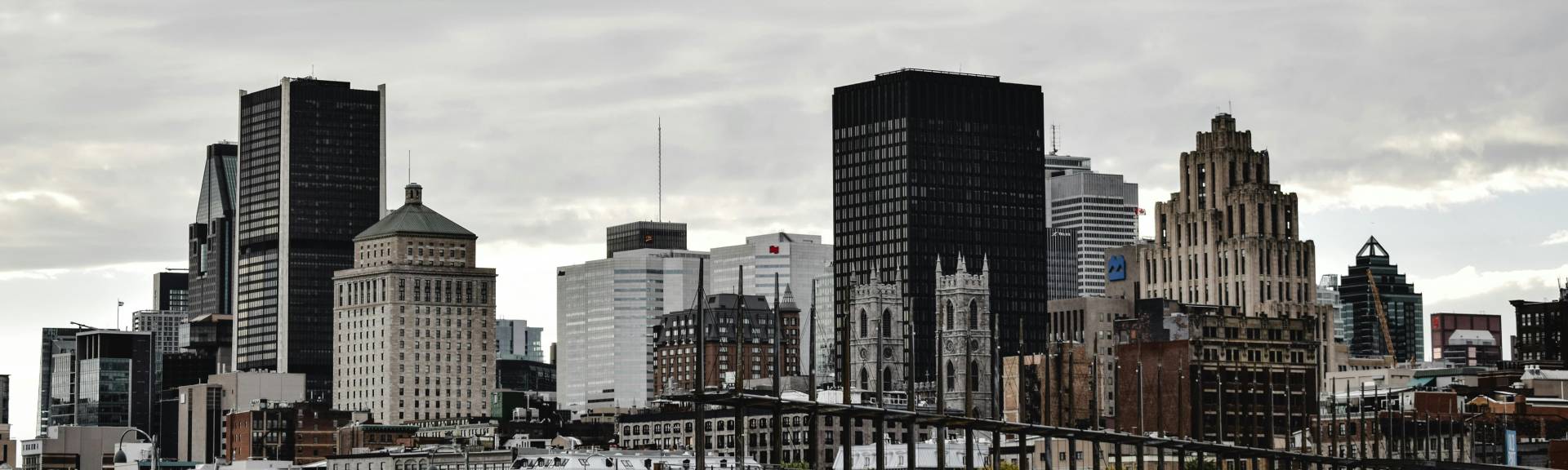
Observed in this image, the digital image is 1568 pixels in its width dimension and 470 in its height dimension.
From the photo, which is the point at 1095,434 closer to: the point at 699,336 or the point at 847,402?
the point at 847,402

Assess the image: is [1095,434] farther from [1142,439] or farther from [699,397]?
[699,397]

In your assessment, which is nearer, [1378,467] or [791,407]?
[791,407]

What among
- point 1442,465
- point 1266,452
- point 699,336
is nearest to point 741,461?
point 699,336

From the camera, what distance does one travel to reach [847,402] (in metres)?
124

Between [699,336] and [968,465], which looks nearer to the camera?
[699,336]

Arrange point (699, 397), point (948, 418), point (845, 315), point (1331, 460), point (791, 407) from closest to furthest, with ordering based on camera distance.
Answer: point (699, 397), point (791, 407), point (948, 418), point (845, 315), point (1331, 460)

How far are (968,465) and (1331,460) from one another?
54646 mm

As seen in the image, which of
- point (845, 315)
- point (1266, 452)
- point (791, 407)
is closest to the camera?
point (791, 407)

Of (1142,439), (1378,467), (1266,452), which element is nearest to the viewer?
(1142,439)

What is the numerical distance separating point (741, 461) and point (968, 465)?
52.1 feet

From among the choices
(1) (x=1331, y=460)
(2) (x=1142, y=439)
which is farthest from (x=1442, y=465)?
(2) (x=1142, y=439)

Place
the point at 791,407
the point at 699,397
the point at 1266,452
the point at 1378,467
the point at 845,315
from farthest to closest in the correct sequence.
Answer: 1. the point at 1378,467
2. the point at 1266,452
3. the point at 845,315
4. the point at 791,407
5. the point at 699,397

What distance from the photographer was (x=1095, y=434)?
447 feet

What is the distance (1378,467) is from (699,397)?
10634 centimetres
